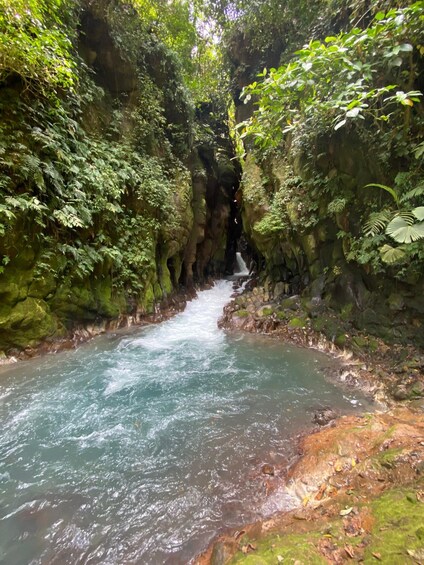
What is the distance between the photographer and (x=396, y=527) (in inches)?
72.7

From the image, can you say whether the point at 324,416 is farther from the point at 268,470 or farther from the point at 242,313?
the point at 242,313

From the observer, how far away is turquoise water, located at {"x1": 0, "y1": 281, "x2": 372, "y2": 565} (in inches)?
93.1

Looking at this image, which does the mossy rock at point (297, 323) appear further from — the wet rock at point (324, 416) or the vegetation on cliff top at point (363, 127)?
the wet rock at point (324, 416)

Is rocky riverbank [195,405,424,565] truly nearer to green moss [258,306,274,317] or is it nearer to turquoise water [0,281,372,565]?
turquoise water [0,281,372,565]

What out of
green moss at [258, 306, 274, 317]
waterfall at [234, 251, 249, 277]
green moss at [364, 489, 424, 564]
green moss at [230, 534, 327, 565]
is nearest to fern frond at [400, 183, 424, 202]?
green moss at [364, 489, 424, 564]

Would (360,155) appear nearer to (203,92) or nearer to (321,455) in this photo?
(321,455)

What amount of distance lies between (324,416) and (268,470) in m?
1.44

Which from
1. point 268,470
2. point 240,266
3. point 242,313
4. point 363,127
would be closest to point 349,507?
point 268,470

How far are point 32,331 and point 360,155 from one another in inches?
332

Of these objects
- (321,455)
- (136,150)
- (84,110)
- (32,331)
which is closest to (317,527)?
(321,455)

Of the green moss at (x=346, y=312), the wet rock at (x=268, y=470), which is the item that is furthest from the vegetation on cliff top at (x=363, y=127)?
the wet rock at (x=268, y=470)

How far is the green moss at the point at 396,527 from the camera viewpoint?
1660 millimetres

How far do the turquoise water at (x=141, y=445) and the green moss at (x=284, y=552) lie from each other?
0.45 meters

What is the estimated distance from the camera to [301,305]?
332 inches
